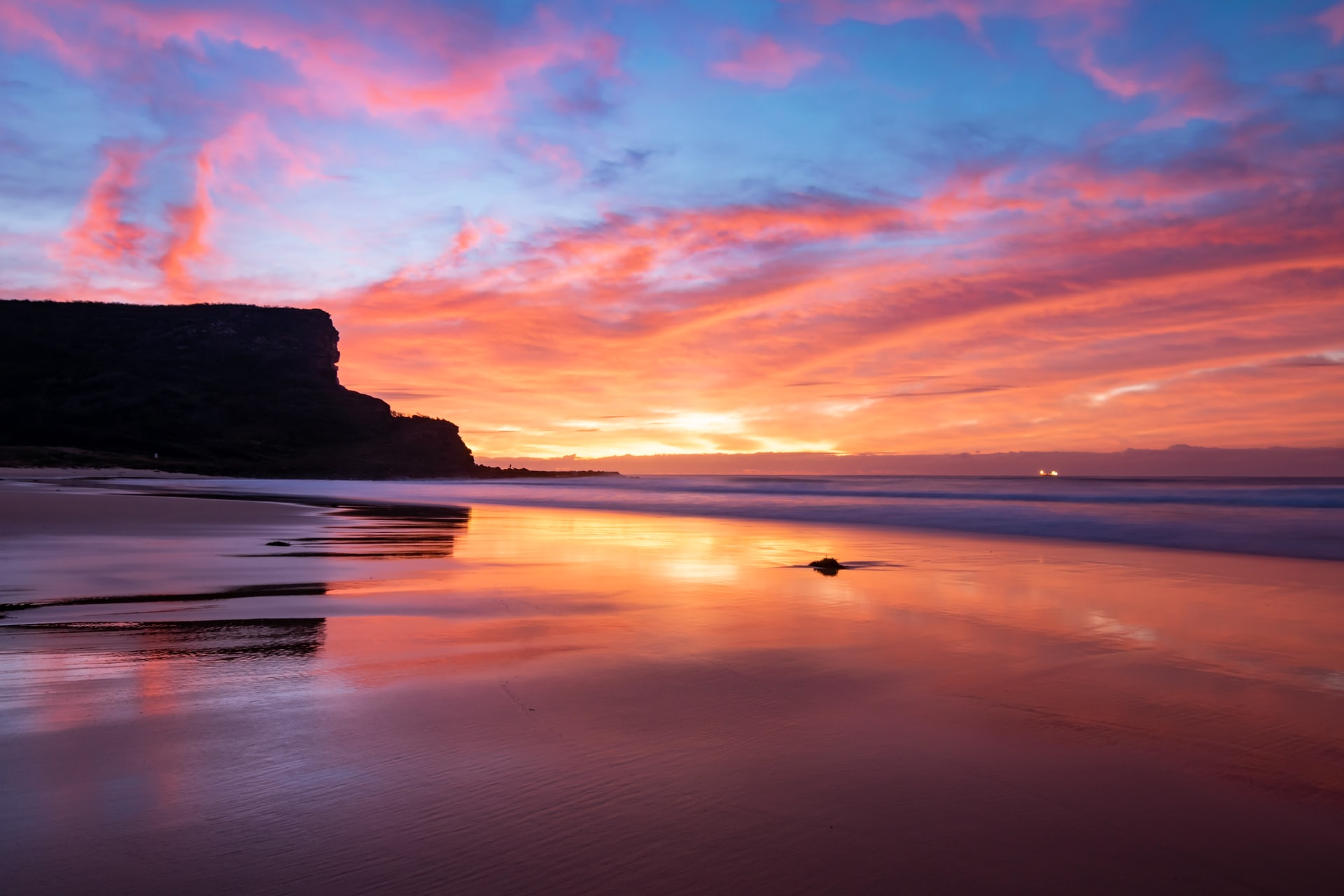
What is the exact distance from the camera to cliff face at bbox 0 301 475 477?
7688 centimetres

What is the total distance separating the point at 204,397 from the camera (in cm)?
8606

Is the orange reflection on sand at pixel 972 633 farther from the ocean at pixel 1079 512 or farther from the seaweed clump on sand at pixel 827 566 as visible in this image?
the ocean at pixel 1079 512

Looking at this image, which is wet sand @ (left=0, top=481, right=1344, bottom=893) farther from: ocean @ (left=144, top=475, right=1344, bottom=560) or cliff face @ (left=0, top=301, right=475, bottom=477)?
cliff face @ (left=0, top=301, right=475, bottom=477)

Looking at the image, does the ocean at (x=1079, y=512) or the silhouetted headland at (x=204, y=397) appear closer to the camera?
the ocean at (x=1079, y=512)

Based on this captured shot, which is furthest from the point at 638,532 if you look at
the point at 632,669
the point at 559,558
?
the point at 632,669

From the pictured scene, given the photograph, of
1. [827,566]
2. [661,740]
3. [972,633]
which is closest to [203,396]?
[827,566]

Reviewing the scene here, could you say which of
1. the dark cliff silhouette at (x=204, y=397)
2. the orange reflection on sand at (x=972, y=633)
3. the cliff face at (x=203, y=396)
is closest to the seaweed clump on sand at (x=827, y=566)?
the orange reflection on sand at (x=972, y=633)

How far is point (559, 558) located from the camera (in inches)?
412

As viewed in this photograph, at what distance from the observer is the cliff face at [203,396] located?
76.9 meters

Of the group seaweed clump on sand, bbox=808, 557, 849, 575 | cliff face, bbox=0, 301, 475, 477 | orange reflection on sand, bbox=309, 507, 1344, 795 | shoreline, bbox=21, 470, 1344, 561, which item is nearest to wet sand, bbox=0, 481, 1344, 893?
orange reflection on sand, bbox=309, 507, 1344, 795

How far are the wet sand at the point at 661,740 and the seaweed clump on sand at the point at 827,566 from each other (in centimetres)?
161

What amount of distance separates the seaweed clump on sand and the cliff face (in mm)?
68402

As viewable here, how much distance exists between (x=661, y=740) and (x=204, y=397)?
319 ft

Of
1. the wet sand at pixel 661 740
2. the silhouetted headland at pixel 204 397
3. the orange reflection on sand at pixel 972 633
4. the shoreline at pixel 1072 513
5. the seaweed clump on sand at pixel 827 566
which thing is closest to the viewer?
the wet sand at pixel 661 740
